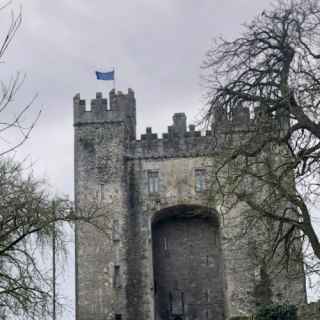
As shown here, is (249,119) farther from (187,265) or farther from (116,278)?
(187,265)

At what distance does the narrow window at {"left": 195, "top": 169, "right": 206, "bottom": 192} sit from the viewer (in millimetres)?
46200

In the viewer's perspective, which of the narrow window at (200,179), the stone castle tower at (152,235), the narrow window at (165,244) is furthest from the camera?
the narrow window at (165,244)

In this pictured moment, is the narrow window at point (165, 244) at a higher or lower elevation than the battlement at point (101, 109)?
lower

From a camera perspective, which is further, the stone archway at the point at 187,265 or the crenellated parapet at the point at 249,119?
the stone archway at the point at 187,265

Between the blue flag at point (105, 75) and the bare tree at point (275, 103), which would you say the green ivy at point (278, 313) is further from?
the blue flag at point (105, 75)

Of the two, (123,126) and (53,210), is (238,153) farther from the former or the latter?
(123,126)

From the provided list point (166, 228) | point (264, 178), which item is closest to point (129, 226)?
point (166, 228)

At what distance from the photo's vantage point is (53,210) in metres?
18.1

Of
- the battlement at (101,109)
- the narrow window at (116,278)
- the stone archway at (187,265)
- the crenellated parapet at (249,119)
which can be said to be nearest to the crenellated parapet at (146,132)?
the battlement at (101,109)

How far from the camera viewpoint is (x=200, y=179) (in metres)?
46.5

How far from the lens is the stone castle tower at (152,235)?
145 feet

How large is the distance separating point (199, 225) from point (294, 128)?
2973 cm

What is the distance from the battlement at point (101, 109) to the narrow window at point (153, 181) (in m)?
3.41

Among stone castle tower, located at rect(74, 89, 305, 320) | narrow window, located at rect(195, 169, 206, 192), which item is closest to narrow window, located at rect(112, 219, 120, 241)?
stone castle tower, located at rect(74, 89, 305, 320)
